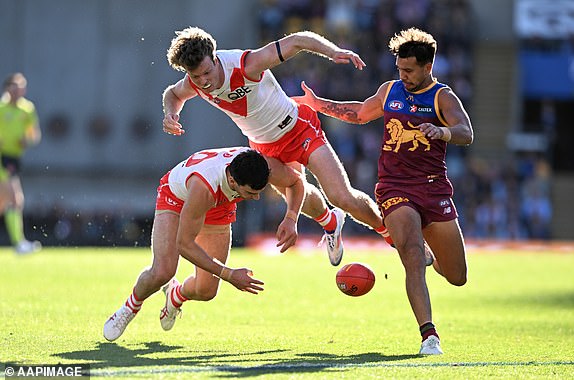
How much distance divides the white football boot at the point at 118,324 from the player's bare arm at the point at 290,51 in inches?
89.3

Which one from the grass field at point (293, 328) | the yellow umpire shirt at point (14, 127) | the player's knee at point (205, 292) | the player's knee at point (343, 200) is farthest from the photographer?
the yellow umpire shirt at point (14, 127)

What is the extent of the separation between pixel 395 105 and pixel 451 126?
0.60 meters

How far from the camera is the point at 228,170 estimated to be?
828cm

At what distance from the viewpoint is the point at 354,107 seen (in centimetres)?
983

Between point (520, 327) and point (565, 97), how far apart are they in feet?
72.5

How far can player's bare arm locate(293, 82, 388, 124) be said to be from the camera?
31.1 feet

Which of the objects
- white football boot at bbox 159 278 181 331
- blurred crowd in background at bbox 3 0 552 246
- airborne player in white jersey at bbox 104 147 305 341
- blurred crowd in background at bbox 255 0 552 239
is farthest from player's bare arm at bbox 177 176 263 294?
blurred crowd in background at bbox 255 0 552 239

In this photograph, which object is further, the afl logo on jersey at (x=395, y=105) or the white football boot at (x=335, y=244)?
the white football boot at (x=335, y=244)

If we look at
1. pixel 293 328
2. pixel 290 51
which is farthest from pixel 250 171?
pixel 293 328

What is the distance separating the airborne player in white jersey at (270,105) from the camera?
9008 mm

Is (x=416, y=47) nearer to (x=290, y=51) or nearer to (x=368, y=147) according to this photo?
(x=290, y=51)

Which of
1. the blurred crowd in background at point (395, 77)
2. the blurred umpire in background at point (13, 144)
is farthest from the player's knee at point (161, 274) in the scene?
the blurred crowd in background at point (395, 77)

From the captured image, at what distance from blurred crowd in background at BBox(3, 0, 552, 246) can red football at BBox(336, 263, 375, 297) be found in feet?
52.3

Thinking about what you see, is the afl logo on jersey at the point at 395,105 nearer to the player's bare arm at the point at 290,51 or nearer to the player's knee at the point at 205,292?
the player's bare arm at the point at 290,51
